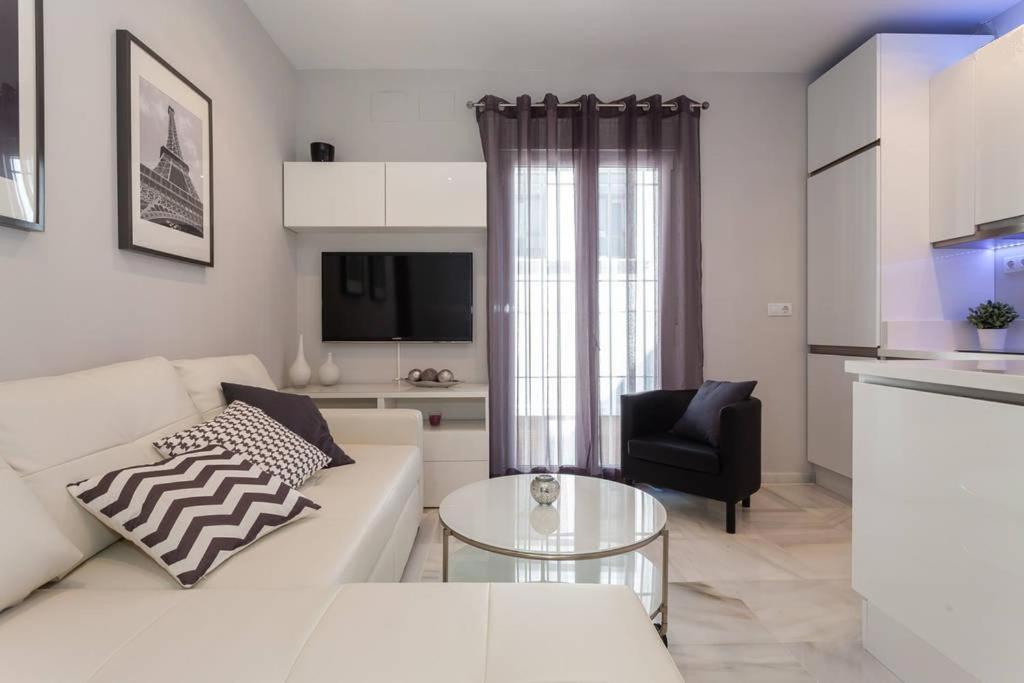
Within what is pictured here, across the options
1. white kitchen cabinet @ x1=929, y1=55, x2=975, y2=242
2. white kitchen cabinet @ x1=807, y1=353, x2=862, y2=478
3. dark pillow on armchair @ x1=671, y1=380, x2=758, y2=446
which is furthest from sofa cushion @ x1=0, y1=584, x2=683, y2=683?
white kitchen cabinet @ x1=929, y1=55, x2=975, y2=242

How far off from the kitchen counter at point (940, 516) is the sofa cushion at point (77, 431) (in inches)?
81.9

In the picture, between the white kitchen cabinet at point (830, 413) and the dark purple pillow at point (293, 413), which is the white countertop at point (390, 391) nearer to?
the dark purple pillow at point (293, 413)

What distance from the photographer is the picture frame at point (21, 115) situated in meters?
1.32

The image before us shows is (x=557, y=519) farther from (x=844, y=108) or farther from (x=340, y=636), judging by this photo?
(x=844, y=108)

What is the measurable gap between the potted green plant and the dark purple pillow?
321cm

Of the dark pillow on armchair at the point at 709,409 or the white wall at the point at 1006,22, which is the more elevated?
the white wall at the point at 1006,22

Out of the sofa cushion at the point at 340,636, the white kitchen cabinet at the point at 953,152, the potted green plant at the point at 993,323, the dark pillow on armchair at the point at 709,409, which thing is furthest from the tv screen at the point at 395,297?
the potted green plant at the point at 993,323

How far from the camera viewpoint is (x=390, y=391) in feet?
9.83

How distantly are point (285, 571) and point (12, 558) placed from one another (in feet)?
1.57

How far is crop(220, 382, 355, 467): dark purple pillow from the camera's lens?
1.95 metres

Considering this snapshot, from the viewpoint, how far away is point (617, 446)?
131 inches

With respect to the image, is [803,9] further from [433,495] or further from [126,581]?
[126,581]

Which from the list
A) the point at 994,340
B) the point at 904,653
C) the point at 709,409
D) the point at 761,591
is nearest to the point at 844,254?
the point at 994,340

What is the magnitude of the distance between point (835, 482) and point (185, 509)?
3.52 metres
